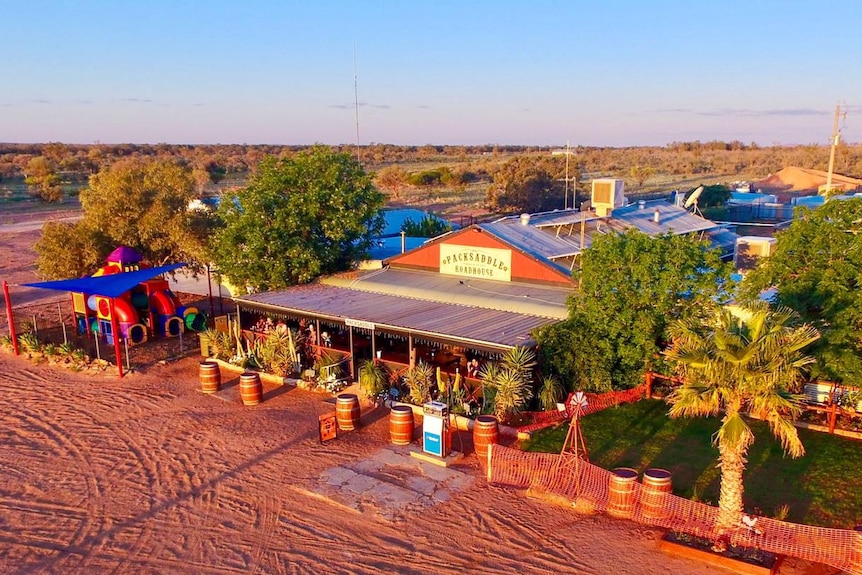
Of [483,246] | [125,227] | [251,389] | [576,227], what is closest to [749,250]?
[576,227]

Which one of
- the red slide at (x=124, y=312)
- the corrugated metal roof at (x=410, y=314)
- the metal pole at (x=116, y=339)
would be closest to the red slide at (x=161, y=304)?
the red slide at (x=124, y=312)

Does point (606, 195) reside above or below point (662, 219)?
above

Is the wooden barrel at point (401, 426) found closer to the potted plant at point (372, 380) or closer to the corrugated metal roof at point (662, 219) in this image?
the potted plant at point (372, 380)

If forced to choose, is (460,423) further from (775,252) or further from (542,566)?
(775,252)

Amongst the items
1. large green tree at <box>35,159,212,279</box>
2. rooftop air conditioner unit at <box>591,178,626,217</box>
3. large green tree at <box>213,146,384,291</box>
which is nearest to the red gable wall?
large green tree at <box>213,146,384,291</box>

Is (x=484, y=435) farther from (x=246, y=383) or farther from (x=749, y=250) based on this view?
(x=749, y=250)
